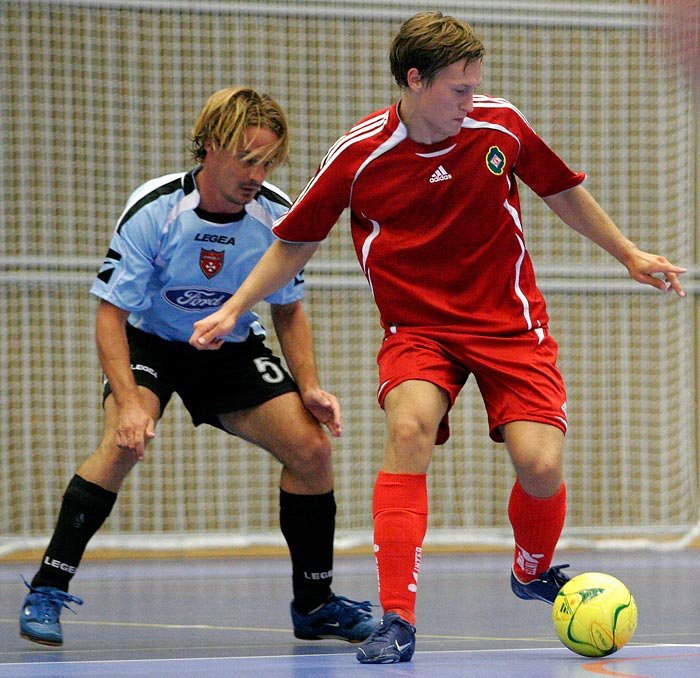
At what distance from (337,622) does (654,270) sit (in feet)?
4.20

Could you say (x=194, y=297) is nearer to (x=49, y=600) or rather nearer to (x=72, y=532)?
(x=72, y=532)

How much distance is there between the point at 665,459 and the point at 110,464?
5.20 m

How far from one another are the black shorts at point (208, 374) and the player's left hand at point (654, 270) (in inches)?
40.5

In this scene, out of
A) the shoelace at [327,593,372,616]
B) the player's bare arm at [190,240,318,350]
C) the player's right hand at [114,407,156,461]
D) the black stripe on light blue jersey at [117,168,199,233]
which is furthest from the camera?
the black stripe on light blue jersey at [117,168,199,233]

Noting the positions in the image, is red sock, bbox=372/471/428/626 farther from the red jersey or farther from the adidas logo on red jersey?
the adidas logo on red jersey

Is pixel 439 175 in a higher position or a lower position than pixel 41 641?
higher

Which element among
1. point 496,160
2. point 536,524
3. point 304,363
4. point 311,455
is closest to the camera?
point 496,160

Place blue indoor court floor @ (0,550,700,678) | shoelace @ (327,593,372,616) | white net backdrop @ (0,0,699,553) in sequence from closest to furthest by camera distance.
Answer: blue indoor court floor @ (0,550,700,678) < shoelace @ (327,593,372,616) < white net backdrop @ (0,0,699,553)

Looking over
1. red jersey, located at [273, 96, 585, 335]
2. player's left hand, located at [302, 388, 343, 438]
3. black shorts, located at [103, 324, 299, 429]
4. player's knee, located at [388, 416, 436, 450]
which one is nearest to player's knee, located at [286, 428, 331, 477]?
player's left hand, located at [302, 388, 343, 438]

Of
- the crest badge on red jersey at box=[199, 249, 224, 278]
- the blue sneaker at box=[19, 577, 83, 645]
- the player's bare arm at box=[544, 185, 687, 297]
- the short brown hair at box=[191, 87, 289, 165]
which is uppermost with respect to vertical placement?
the short brown hair at box=[191, 87, 289, 165]

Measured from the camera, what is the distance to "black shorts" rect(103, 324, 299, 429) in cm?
363

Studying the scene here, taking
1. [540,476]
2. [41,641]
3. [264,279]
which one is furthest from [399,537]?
[41,641]

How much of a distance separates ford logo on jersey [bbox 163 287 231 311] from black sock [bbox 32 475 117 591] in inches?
23.0

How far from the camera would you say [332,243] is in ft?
25.3
